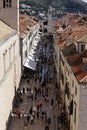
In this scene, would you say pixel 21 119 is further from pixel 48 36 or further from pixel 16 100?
pixel 48 36

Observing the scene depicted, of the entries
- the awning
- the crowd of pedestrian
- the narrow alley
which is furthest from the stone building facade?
the awning

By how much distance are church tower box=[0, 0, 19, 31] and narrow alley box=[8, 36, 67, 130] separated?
29.2ft

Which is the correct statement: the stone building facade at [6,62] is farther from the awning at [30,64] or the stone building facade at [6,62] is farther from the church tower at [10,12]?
the awning at [30,64]

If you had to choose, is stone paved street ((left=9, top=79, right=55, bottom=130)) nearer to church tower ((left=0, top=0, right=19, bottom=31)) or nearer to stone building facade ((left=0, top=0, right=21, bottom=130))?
stone building facade ((left=0, top=0, right=21, bottom=130))

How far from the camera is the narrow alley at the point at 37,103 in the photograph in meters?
38.0

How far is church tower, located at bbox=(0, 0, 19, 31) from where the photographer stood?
5403 cm

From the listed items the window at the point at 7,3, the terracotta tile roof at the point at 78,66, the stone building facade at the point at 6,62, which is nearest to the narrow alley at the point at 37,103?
the stone building facade at the point at 6,62

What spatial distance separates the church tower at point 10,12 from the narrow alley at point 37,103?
889cm

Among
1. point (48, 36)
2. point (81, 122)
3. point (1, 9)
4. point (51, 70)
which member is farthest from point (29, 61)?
point (48, 36)

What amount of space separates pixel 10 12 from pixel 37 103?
611 inches

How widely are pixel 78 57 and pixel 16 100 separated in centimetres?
1220

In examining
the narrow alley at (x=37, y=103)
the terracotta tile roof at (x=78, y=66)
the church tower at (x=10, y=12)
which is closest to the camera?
the terracotta tile roof at (x=78, y=66)

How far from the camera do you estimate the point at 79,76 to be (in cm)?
3003

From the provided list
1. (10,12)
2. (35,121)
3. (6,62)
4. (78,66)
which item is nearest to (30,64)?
(10,12)
